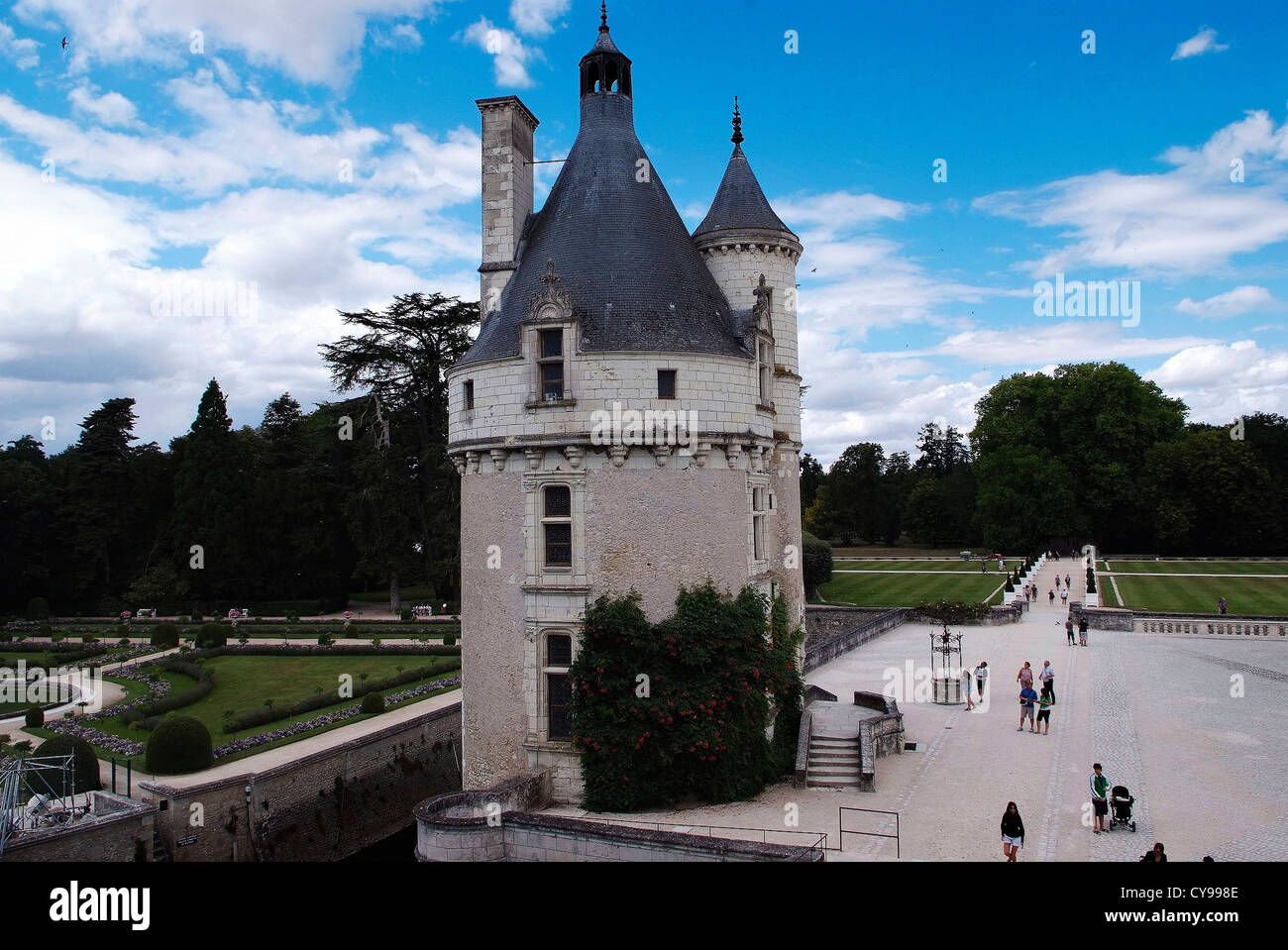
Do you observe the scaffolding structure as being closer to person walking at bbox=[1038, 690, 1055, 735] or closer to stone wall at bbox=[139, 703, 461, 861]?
stone wall at bbox=[139, 703, 461, 861]

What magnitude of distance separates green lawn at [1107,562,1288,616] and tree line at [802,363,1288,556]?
1565cm

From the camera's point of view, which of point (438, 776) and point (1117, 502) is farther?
point (1117, 502)

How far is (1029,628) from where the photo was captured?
4300 centimetres

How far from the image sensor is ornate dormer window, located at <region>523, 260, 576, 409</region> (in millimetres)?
18172

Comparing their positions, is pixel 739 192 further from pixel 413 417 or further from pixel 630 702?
pixel 413 417

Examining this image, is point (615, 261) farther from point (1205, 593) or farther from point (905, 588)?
point (1205, 593)

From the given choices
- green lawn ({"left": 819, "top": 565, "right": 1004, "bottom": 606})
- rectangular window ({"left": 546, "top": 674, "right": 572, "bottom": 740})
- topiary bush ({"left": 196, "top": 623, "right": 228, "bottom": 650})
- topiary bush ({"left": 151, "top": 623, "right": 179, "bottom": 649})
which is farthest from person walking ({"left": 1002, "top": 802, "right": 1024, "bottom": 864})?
topiary bush ({"left": 151, "top": 623, "right": 179, "bottom": 649})

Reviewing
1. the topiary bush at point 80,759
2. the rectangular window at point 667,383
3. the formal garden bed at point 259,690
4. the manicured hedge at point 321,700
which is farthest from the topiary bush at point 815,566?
the topiary bush at point 80,759

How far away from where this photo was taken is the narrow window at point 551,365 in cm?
1842

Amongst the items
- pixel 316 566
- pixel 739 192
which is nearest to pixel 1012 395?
pixel 316 566

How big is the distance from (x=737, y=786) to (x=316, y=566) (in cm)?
4629

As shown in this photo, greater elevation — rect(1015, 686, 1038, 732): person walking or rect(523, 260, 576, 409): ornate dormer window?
rect(523, 260, 576, 409): ornate dormer window

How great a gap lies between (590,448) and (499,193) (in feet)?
24.9

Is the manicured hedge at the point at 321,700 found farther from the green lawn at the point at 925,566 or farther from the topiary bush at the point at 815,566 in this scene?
the green lawn at the point at 925,566
